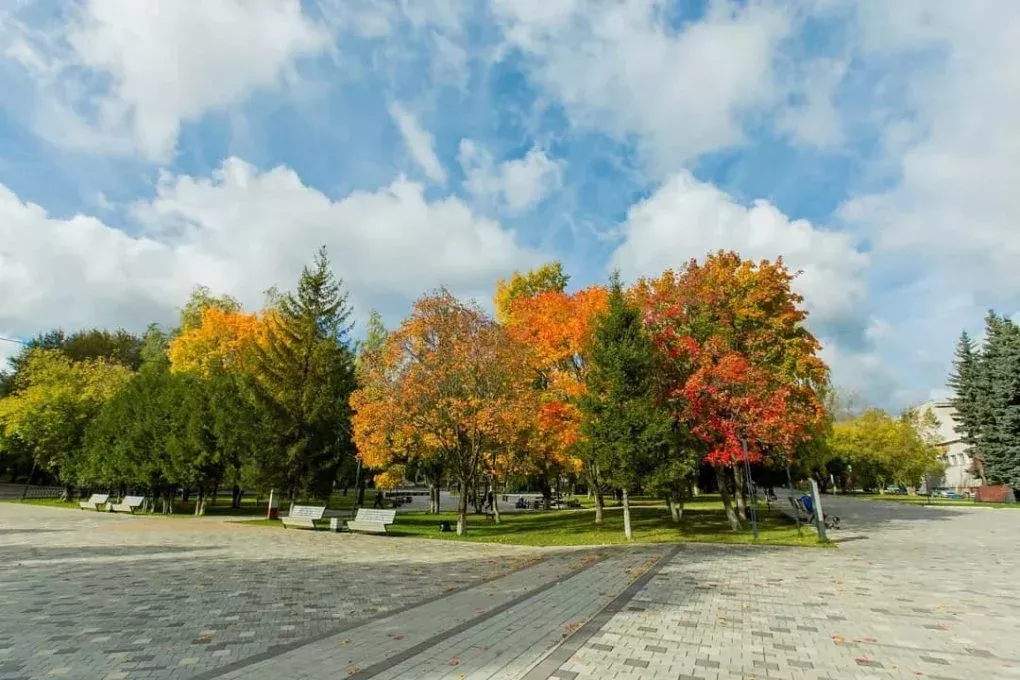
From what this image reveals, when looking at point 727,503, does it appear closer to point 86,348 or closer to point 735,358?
point 735,358

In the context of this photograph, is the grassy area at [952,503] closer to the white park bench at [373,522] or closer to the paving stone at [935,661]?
the white park bench at [373,522]

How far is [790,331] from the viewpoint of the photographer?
2414cm

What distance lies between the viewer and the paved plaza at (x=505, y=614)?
607 centimetres

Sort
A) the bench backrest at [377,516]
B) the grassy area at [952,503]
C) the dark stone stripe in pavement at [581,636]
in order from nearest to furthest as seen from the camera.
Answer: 1. the dark stone stripe in pavement at [581,636]
2. the bench backrest at [377,516]
3. the grassy area at [952,503]

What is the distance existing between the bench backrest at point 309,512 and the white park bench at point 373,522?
1.62m

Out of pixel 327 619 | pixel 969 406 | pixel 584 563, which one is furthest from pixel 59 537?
pixel 969 406

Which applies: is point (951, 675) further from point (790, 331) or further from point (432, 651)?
point (790, 331)

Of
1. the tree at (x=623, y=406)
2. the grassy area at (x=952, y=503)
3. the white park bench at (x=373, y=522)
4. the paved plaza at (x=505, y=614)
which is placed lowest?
the grassy area at (x=952, y=503)

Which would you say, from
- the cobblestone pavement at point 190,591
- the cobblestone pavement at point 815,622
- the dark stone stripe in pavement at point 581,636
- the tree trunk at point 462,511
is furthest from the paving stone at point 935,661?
the tree trunk at point 462,511

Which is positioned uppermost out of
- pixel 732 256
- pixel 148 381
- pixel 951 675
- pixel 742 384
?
pixel 732 256

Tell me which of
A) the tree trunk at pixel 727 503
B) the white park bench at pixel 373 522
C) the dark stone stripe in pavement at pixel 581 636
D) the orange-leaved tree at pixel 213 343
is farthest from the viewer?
the orange-leaved tree at pixel 213 343

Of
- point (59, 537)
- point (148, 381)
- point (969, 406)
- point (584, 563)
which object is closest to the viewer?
point (584, 563)

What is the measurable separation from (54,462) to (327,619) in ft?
142

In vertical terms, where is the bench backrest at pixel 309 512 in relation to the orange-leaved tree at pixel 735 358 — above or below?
below
